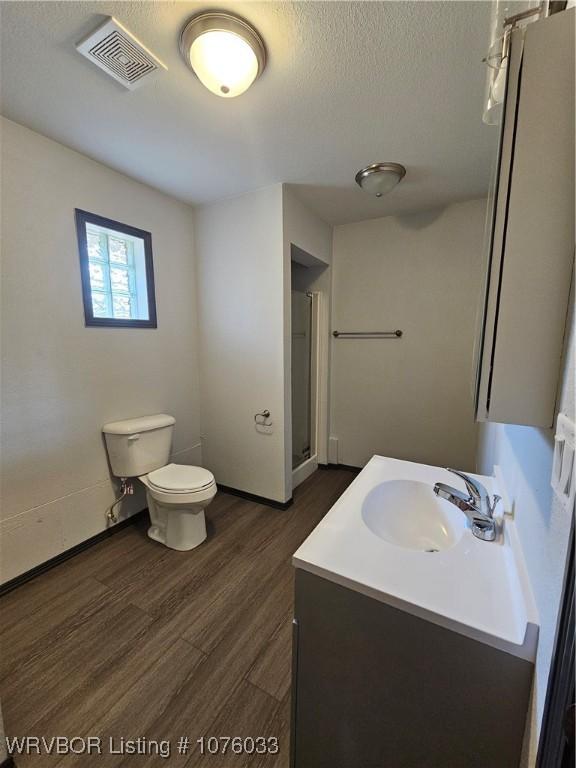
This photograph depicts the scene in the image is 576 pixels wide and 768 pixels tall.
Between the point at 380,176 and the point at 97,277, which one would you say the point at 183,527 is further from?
the point at 380,176

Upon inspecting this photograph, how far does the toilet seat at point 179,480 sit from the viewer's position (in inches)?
72.4

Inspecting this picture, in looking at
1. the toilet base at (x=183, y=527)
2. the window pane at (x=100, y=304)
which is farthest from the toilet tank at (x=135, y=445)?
the window pane at (x=100, y=304)

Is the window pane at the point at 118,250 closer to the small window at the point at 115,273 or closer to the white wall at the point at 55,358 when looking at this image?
the small window at the point at 115,273

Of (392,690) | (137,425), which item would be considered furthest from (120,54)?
(392,690)

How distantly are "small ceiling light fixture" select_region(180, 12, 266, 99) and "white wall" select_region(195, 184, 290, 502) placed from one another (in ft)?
3.17

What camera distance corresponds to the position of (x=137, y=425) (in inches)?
79.0

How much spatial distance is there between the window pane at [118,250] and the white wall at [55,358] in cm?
15

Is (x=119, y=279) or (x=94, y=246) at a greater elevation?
(x=94, y=246)

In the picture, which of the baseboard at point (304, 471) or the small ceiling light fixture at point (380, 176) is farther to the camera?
the baseboard at point (304, 471)

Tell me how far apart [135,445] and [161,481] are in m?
0.30

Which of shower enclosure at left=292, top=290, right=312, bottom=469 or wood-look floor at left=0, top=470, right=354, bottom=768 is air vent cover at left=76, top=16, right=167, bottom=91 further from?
wood-look floor at left=0, top=470, right=354, bottom=768

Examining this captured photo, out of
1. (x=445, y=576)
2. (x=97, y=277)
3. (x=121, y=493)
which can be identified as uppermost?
(x=97, y=277)

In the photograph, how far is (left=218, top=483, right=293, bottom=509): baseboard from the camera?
7.91 ft

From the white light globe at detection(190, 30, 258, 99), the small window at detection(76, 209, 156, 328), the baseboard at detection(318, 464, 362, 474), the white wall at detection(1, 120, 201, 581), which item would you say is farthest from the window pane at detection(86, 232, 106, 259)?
the baseboard at detection(318, 464, 362, 474)
